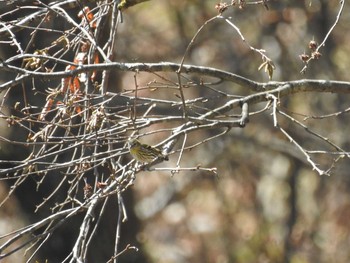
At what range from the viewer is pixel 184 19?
13.7 m

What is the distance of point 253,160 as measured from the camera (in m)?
14.1

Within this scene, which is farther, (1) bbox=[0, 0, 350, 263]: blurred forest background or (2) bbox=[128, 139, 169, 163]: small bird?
(1) bbox=[0, 0, 350, 263]: blurred forest background

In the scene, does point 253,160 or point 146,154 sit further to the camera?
point 253,160

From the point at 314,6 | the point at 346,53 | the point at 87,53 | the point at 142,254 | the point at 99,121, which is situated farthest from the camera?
the point at 346,53

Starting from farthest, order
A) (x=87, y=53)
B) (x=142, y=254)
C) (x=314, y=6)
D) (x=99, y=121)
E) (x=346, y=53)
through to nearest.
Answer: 1. (x=346, y=53)
2. (x=314, y=6)
3. (x=142, y=254)
4. (x=87, y=53)
5. (x=99, y=121)

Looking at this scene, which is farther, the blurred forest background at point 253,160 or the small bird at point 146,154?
the blurred forest background at point 253,160

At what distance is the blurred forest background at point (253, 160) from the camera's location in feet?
42.5

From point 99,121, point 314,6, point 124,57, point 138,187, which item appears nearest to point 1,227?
point 124,57

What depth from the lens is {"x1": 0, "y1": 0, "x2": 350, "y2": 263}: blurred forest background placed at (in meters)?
13.0

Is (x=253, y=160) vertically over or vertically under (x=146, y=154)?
under

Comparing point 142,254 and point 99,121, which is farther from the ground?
point 99,121

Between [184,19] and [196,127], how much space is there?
870 centimetres

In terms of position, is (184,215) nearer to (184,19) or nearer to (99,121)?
(184,19)

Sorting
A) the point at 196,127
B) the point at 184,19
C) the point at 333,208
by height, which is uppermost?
the point at 184,19
